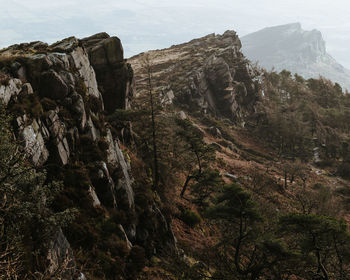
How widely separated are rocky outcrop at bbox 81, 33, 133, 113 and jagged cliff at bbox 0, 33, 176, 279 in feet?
20.2

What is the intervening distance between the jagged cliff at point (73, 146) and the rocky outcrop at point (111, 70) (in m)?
6.15

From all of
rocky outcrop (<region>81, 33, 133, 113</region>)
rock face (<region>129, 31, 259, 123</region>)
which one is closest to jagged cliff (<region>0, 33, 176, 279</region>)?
rocky outcrop (<region>81, 33, 133, 113</region>)

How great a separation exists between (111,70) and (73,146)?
1723 cm

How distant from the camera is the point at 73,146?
18812 millimetres

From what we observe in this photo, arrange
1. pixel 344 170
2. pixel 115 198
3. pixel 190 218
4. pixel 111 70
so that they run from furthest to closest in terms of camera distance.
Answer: pixel 344 170
pixel 111 70
pixel 190 218
pixel 115 198

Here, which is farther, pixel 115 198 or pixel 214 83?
pixel 214 83

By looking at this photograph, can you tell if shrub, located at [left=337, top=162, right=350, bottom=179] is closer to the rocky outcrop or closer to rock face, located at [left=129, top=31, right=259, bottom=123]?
rock face, located at [left=129, top=31, right=259, bottom=123]

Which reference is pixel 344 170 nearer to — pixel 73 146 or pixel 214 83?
pixel 214 83

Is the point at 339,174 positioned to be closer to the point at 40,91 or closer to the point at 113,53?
the point at 113,53

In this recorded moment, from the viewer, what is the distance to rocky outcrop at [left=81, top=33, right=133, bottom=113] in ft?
108

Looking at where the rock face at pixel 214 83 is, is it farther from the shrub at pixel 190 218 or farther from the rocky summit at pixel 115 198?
the shrub at pixel 190 218

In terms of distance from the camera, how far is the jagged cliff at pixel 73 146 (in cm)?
1529

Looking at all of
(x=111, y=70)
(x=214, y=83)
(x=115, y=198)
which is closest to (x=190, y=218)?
(x=115, y=198)

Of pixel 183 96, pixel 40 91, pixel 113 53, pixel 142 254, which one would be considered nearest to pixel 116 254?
pixel 142 254
